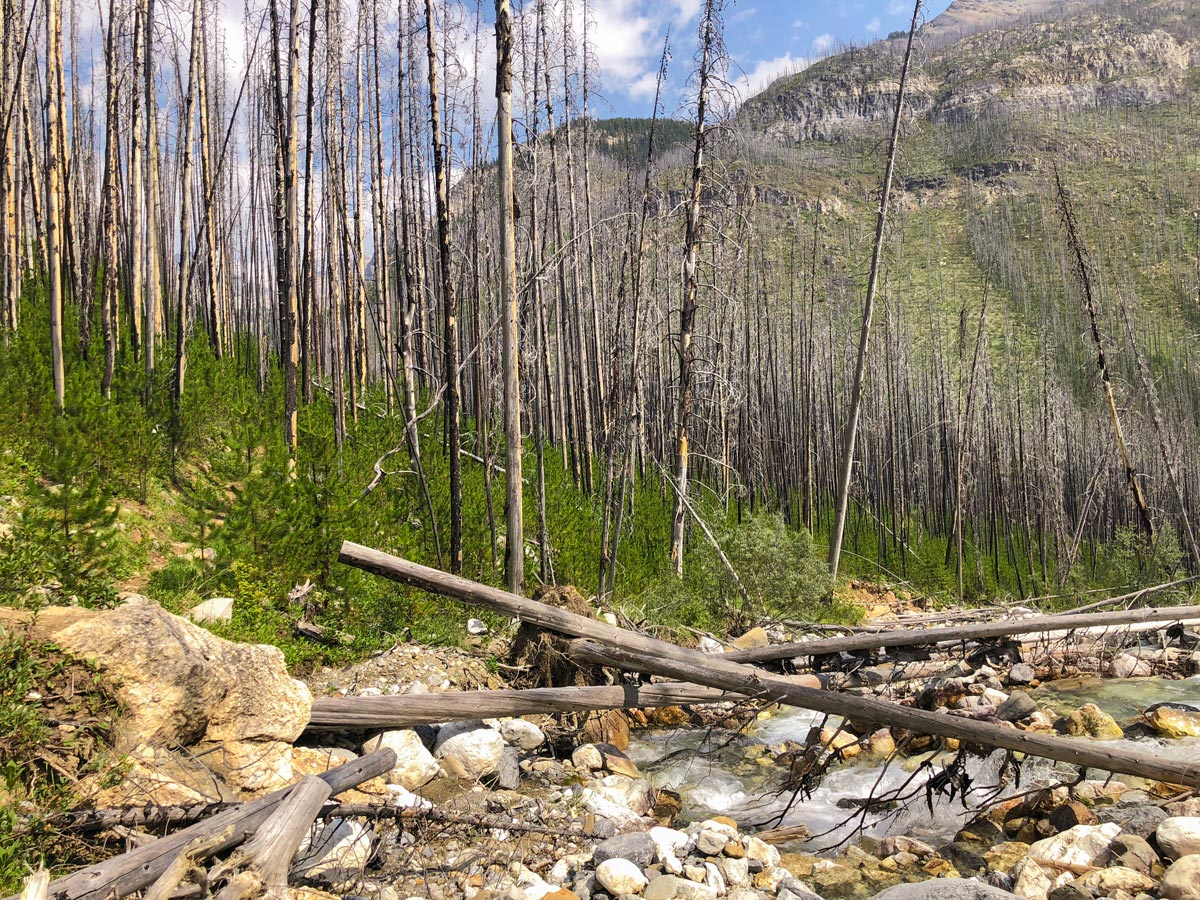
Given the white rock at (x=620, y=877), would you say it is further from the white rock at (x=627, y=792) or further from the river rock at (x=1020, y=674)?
the river rock at (x=1020, y=674)

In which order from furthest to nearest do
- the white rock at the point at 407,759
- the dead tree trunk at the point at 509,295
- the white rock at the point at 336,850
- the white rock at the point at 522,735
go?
the dead tree trunk at the point at 509,295
the white rock at the point at 522,735
the white rock at the point at 407,759
the white rock at the point at 336,850

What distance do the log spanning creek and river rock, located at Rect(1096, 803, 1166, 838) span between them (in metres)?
0.47

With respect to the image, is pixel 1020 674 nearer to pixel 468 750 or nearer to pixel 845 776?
pixel 845 776

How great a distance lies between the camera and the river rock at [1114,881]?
13.1 feet

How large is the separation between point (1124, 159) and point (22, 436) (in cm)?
12688

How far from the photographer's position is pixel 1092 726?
7.36m

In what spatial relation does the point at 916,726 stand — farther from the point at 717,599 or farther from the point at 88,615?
the point at 717,599

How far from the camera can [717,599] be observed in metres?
11.9

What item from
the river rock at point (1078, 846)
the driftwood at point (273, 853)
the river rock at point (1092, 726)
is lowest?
the river rock at point (1092, 726)

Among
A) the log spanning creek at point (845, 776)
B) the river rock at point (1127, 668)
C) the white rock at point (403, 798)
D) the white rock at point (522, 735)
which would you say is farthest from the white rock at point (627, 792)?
the river rock at point (1127, 668)

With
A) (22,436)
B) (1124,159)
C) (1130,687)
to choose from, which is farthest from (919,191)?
(22,436)

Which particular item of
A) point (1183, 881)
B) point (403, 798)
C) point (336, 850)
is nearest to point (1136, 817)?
point (1183, 881)

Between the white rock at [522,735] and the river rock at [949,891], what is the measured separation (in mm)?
3007

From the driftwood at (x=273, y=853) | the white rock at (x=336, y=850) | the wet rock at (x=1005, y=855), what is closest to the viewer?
the driftwood at (x=273, y=853)
